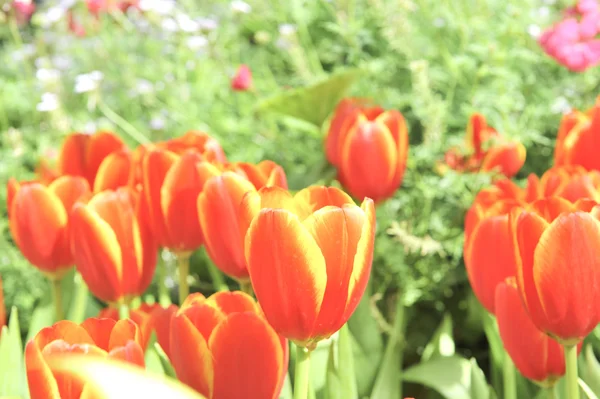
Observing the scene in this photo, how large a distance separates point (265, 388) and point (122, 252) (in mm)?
291

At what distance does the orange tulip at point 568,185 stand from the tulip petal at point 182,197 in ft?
1.08

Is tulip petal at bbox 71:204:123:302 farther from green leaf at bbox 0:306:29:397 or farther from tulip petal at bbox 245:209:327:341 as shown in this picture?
tulip petal at bbox 245:209:327:341

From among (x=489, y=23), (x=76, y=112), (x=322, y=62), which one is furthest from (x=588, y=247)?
(x=76, y=112)

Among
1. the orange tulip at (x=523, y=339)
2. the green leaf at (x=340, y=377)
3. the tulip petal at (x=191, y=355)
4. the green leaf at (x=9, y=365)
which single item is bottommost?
the green leaf at (x=9, y=365)

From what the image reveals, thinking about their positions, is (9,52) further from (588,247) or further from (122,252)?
(588,247)

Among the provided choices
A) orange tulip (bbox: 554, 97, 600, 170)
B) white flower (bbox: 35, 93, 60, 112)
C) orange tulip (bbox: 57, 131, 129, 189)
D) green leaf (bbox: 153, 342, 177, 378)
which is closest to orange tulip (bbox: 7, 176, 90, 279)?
orange tulip (bbox: 57, 131, 129, 189)

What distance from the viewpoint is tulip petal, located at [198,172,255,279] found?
72 cm

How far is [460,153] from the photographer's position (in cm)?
127

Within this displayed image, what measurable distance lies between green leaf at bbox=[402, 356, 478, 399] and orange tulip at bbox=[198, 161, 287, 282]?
0.81 feet

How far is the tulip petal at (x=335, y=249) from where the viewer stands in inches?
21.3

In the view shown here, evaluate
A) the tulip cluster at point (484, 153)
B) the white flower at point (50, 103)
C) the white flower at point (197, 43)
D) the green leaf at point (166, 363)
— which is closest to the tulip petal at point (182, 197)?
the green leaf at point (166, 363)

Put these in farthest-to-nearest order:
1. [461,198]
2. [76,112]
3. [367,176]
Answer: [76,112], [461,198], [367,176]

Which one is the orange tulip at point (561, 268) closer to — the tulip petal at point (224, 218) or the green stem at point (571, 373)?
the green stem at point (571, 373)

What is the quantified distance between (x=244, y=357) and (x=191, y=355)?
0.12ft
